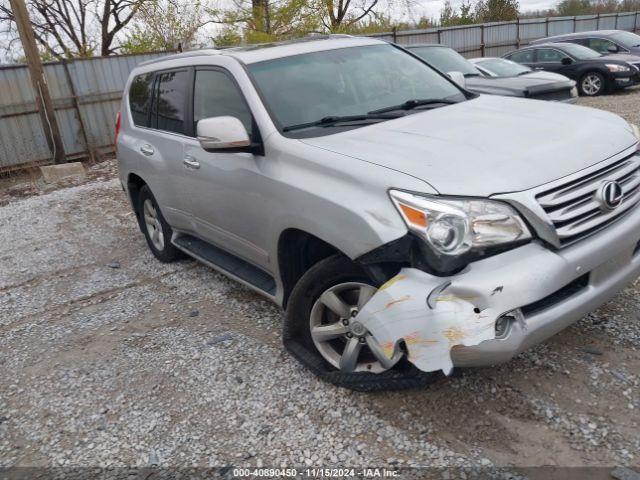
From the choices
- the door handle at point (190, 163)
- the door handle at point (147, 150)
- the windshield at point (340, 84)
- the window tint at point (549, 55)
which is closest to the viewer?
the windshield at point (340, 84)

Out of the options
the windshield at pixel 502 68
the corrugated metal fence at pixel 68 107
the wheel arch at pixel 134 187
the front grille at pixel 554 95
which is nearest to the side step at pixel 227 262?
the wheel arch at pixel 134 187

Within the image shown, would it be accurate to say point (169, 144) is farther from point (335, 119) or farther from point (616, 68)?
point (616, 68)

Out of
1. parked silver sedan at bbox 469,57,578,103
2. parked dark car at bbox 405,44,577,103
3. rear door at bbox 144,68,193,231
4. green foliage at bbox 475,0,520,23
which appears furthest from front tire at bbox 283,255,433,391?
green foliage at bbox 475,0,520,23

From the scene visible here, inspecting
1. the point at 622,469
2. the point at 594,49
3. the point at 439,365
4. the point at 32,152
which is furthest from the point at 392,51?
the point at 594,49

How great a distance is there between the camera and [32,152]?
1155 cm

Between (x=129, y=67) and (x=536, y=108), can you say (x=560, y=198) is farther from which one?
(x=129, y=67)

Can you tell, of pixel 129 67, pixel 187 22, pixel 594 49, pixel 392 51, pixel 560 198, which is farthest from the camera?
pixel 187 22

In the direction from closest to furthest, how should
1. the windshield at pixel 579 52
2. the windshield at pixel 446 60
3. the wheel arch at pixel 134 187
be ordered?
the wheel arch at pixel 134 187 → the windshield at pixel 446 60 → the windshield at pixel 579 52

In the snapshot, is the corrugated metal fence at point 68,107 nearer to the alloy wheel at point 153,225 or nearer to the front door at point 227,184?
the alloy wheel at point 153,225

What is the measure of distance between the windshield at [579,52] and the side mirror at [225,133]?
553 inches

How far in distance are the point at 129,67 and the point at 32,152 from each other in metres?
2.94

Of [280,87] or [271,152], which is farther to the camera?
[280,87]

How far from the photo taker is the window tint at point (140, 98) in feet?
16.2

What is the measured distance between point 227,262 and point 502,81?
7.73 meters
